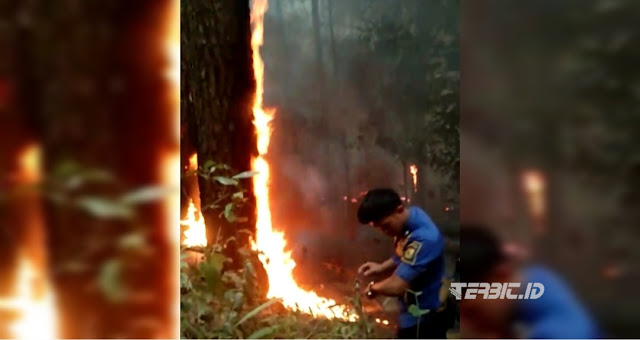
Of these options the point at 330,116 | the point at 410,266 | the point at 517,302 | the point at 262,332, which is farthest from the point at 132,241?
the point at 517,302

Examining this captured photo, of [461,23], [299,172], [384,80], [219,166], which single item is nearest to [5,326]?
[219,166]

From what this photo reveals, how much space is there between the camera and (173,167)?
1624 mm

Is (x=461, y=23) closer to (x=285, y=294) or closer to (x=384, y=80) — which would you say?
(x=384, y=80)

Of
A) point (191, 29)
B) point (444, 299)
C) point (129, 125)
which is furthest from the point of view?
point (191, 29)

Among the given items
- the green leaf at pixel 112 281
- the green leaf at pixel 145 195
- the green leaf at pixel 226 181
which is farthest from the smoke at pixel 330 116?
the green leaf at pixel 112 281

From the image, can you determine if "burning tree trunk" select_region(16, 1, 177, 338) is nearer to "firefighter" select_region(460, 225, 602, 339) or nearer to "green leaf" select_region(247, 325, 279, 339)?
"green leaf" select_region(247, 325, 279, 339)

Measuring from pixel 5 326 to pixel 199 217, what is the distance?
58cm

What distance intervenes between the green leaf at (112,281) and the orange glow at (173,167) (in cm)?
13

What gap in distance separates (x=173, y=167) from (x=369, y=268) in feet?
2.00

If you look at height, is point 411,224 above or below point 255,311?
above

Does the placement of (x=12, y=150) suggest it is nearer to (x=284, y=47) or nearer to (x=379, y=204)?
(x=284, y=47)

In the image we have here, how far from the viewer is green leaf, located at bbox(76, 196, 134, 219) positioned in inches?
60.1

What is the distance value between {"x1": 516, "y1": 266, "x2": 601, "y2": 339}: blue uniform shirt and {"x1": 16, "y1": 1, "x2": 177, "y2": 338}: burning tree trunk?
96 cm

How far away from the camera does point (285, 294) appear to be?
1768 mm
